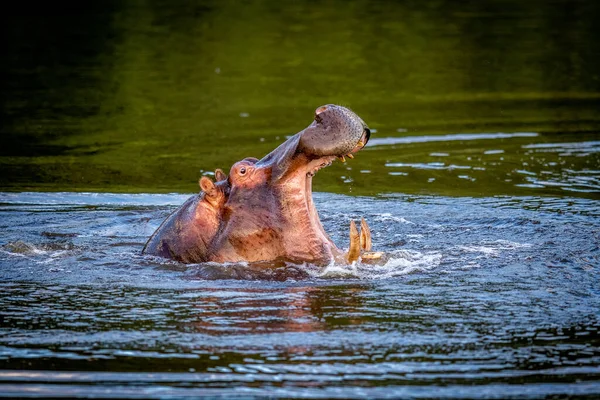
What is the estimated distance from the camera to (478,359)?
18.2 feet

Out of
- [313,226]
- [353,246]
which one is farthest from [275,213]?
[353,246]

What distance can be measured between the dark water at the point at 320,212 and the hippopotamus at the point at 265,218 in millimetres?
121

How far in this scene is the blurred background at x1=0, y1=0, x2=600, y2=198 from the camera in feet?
39.4

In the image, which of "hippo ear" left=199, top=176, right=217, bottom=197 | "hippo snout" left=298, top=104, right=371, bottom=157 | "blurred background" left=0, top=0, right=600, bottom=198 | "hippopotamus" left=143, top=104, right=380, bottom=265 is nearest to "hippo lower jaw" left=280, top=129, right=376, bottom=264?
"hippopotamus" left=143, top=104, right=380, bottom=265

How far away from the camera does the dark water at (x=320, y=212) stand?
18.2 ft

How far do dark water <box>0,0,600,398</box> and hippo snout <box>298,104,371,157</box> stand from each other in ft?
2.76

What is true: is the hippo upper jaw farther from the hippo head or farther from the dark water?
the dark water

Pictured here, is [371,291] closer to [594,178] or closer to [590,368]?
[590,368]

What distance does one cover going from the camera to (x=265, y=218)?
7.18 meters

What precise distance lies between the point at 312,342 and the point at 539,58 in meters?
14.9

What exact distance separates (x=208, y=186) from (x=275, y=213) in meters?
0.45

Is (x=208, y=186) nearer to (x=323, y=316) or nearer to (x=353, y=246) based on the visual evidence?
(x=353, y=246)

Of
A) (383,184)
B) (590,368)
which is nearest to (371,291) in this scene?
(590,368)

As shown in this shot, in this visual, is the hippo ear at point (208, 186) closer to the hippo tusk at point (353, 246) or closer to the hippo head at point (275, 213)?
the hippo head at point (275, 213)
